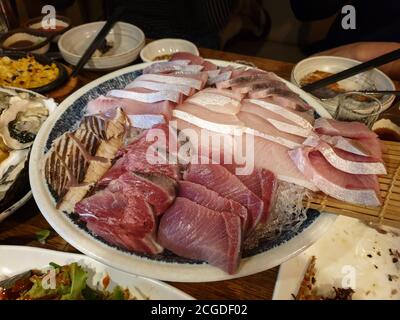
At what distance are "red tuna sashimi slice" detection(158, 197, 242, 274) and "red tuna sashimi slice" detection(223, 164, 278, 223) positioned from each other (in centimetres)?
16

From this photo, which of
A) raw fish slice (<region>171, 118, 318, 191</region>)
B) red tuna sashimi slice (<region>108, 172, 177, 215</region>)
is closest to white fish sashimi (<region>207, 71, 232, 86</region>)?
raw fish slice (<region>171, 118, 318, 191</region>)

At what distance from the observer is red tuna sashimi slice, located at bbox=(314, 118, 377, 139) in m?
1.48

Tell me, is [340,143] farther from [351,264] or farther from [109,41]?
[109,41]

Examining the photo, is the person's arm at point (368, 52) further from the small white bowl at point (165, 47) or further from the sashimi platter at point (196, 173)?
the sashimi platter at point (196, 173)

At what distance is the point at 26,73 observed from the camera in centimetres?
224

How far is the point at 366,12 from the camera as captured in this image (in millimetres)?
3205

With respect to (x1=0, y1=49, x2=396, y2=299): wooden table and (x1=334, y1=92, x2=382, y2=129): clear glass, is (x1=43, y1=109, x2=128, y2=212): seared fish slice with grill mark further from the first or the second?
(x1=334, y1=92, x2=382, y2=129): clear glass

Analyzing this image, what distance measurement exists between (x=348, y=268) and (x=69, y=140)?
4.54 feet

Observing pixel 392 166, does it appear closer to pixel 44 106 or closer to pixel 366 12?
pixel 44 106

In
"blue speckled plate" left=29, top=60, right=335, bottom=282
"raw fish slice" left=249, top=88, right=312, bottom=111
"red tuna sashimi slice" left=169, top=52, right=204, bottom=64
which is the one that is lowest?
"blue speckled plate" left=29, top=60, right=335, bottom=282

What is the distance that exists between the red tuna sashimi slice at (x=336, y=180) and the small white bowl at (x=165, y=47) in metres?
1.56

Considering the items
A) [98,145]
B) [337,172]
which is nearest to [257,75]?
[337,172]
